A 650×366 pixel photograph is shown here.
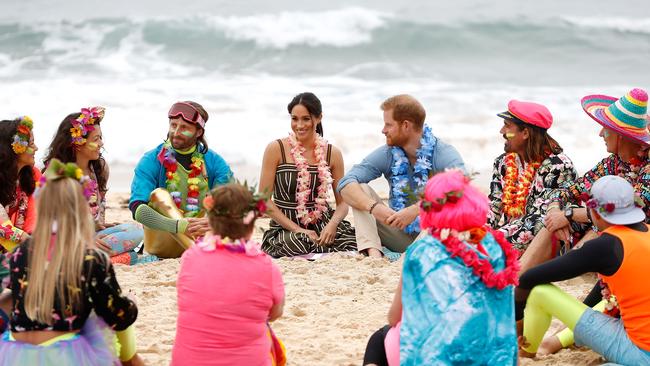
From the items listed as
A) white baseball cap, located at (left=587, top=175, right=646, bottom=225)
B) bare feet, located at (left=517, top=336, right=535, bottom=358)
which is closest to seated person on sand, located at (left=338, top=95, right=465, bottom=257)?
bare feet, located at (left=517, top=336, right=535, bottom=358)

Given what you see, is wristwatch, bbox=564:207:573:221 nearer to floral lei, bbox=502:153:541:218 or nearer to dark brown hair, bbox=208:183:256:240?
floral lei, bbox=502:153:541:218

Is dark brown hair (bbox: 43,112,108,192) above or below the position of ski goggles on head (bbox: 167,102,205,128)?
below

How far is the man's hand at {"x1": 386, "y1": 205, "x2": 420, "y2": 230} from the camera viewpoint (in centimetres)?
683

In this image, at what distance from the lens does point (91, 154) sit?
6.80m

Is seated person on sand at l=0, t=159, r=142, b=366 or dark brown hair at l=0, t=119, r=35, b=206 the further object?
dark brown hair at l=0, t=119, r=35, b=206

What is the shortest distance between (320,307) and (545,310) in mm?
1710

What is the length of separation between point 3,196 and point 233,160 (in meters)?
7.48

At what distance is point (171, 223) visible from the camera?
693 cm

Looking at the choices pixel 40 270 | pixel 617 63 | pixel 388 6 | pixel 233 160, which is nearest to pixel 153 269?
pixel 40 270

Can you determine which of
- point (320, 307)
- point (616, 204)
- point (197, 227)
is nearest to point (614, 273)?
point (616, 204)

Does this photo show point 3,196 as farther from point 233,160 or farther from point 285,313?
point 233,160

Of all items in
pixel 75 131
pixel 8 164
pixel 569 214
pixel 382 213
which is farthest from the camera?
pixel 382 213

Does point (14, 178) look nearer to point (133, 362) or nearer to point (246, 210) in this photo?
point (133, 362)

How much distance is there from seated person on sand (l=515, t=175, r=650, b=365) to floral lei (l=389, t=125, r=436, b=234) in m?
2.64
